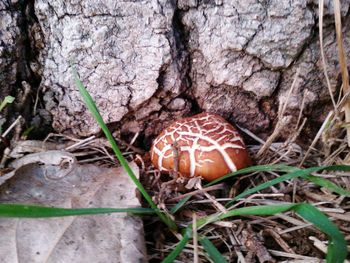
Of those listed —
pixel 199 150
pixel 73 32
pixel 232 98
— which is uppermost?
pixel 73 32

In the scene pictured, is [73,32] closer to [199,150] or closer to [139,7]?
[139,7]

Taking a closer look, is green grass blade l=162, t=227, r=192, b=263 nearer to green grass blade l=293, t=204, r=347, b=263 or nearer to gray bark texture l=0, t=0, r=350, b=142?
green grass blade l=293, t=204, r=347, b=263

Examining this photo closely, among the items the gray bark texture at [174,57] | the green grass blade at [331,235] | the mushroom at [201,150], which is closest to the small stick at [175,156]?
the mushroom at [201,150]

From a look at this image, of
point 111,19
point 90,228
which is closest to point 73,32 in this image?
point 111,19

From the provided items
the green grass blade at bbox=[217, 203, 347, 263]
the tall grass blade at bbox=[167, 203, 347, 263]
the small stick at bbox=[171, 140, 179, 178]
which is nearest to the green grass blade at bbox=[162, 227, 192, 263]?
the tall grass blade at bbox=[167, 203, 347, 263]

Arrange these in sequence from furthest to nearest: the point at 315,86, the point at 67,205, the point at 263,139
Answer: the point at 263,139 → the point at 315,86 → the point at 67,205

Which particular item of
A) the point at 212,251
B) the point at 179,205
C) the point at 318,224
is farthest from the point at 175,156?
the point at 318,224
